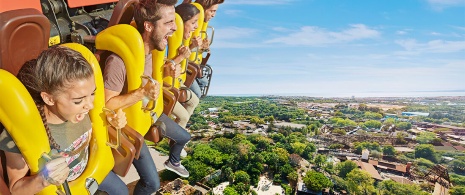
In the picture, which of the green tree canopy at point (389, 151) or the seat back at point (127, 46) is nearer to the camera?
the seat back at point (127, 46)

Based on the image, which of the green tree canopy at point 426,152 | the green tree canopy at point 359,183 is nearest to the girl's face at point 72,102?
the green tree canopy at point 359,183

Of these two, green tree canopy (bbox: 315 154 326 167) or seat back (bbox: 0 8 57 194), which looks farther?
green tree canopy (bbox: 315 154 326 167)

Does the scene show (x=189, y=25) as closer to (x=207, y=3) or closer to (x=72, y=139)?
(x=207, y=3)

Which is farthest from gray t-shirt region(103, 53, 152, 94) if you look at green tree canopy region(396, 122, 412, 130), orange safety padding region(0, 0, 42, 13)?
green tree canopy region(396, 122, 412, 130)

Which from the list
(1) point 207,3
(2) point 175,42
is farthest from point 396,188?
(2) point 175,42

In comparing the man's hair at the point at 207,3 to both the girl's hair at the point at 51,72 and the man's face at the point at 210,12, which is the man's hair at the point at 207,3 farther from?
the girl's hair at the point at 51,72

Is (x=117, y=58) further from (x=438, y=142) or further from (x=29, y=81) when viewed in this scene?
(x=438, y=142)

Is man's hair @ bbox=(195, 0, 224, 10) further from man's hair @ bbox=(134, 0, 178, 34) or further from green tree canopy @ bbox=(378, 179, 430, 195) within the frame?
green tree canopy @ bbox=(378, 179, 430, 195)
